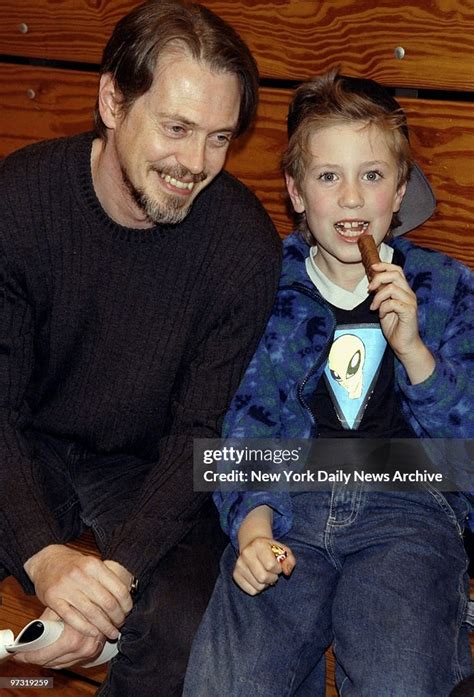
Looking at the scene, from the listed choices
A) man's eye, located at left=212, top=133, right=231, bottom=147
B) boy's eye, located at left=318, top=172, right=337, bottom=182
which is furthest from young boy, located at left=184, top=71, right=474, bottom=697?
man's eye, located at left=212, top=133, right=231, bottom=147

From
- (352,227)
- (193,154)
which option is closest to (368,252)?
(352,227)

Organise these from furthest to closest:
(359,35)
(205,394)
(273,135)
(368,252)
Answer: (273,135) → (359,35) → (205,394) → (368,252)

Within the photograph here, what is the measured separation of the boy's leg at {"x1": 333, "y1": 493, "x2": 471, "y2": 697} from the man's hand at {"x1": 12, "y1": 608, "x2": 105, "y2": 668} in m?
0.35

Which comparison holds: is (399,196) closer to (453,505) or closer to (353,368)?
(353,368)

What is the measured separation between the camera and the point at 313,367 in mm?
1585

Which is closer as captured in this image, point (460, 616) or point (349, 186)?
Result: point (460, 616)

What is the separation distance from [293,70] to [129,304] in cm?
55

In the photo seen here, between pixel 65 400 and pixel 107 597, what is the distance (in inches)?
14.4

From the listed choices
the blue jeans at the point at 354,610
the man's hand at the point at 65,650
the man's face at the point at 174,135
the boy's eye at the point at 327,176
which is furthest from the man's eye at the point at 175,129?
the man's hand at the point at 65,650

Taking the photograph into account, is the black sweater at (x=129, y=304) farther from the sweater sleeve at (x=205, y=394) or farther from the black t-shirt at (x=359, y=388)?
the black t-shirt at (x=359, y=388)

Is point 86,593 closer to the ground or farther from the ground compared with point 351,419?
closer to the ground

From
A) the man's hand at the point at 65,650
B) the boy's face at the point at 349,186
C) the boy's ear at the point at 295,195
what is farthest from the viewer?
the boy's ear at the point at 295,195

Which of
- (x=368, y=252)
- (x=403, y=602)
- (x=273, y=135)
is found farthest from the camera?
(x=273, y=135)

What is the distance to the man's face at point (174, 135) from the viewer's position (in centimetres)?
152
